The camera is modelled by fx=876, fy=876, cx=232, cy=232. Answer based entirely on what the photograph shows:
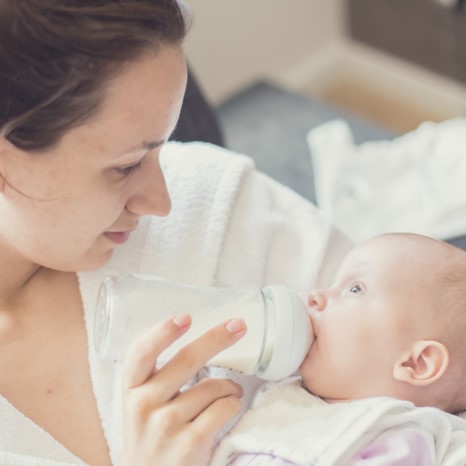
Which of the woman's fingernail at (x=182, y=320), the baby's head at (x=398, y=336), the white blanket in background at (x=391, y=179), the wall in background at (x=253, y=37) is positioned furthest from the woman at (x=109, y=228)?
the wall in background at (x=253, y=37)

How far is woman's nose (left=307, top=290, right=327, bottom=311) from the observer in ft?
3.99

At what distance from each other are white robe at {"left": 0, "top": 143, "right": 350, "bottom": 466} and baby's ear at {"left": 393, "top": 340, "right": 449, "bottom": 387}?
8.6 inches

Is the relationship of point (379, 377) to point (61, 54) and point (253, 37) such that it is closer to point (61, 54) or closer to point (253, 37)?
point (61, 54)

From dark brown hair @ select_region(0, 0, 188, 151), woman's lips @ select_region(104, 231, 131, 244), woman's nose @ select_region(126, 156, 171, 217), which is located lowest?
woman's lips @ select_region(104, 231, 131, 244)

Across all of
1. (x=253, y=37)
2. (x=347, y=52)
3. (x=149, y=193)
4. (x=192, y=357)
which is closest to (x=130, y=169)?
(x=149, y=193)

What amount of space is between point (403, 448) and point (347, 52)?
243 cm

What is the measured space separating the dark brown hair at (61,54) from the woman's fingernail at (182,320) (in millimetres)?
250

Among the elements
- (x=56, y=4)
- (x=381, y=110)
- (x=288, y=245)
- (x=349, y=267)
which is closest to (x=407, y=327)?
(x=349, y=267)

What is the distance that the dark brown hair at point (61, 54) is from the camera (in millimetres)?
948

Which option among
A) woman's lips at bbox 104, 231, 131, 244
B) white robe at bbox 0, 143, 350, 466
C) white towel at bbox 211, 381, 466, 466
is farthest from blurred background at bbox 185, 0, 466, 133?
white towel at bbox 211, 381, 466, 466

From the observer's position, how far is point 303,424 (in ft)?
3.64

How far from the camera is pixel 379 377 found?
1.16m

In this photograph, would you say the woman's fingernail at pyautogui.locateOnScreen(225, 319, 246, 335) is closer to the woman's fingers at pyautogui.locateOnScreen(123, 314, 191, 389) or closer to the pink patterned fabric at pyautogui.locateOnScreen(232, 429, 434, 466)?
the woman's fingers at pyautogui.locateOnScreen(123, 314, 191, 389)

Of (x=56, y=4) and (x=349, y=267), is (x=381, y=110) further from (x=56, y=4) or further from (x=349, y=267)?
(x=56, y=4)
